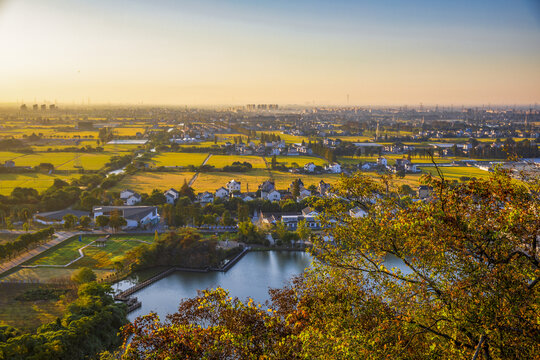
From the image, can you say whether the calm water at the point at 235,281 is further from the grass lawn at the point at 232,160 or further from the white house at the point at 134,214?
the grass lawn at the point at 232,160

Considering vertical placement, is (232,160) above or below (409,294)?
below

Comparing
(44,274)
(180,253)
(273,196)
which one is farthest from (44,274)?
(273,196)

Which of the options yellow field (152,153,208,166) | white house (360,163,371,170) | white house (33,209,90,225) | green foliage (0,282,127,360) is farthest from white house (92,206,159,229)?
white house (360,163,371,170)

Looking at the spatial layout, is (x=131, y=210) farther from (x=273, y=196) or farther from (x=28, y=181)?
(x=28, y=181)

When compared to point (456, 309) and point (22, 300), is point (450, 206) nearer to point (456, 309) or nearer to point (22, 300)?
point (456, 309)

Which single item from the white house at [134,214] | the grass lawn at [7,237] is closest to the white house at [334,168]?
the white house at [134,214]

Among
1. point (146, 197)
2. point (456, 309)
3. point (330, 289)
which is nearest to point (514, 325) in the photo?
point (456, 309)

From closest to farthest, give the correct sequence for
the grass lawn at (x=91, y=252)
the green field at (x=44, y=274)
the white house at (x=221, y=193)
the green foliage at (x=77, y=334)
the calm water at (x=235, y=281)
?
the green foliage at (x=77, y=334)
the calm water at (x=235, y=281)
the green field at (x=44, y=274)
the grass lawn at (x=91, y=252)
the white house at (x=221, y=193)

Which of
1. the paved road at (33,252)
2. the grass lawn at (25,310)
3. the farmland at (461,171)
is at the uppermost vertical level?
the farmland at (461,171)
